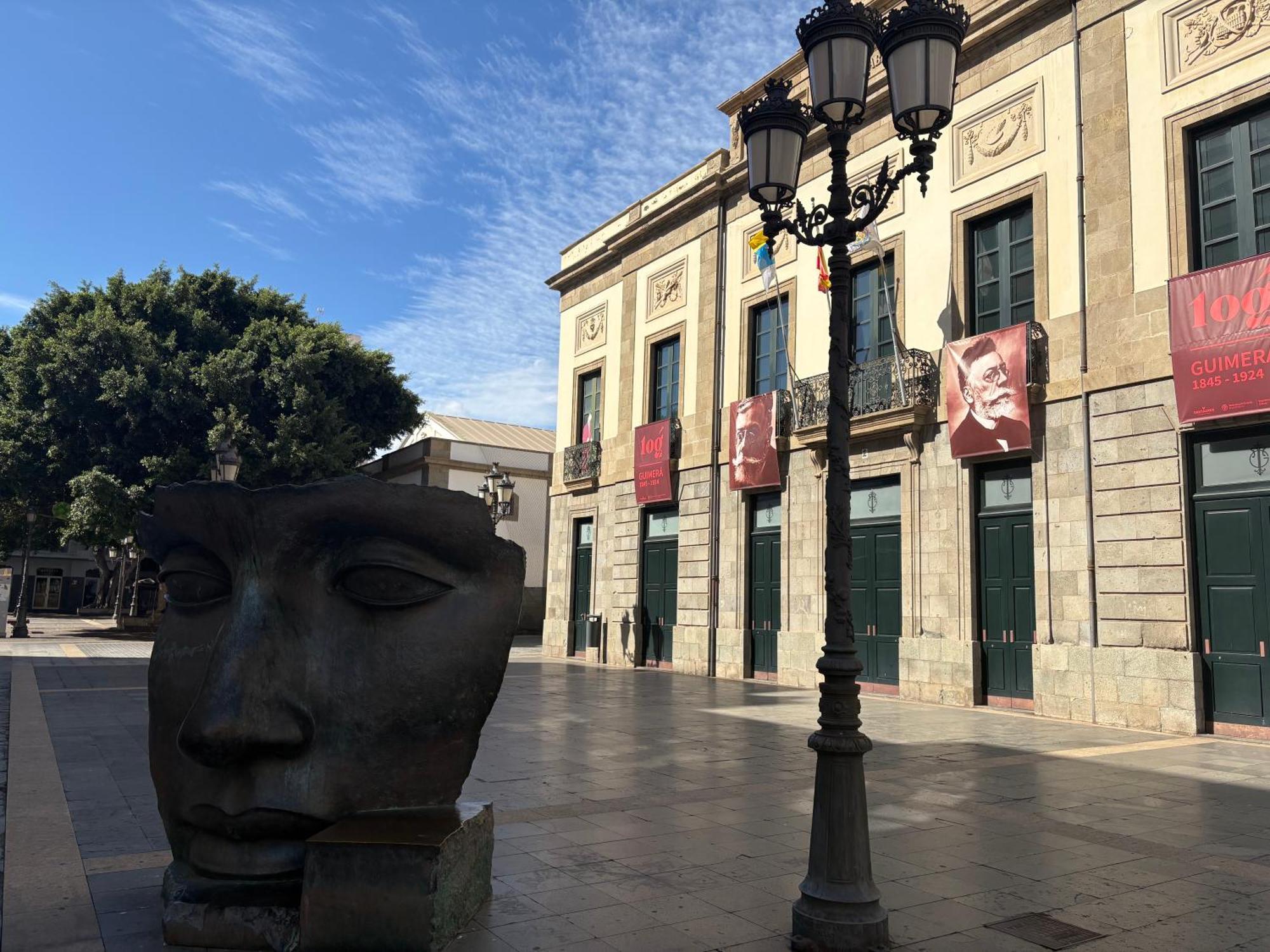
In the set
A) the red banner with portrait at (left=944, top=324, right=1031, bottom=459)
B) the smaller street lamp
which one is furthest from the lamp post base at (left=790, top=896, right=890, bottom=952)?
the smaller street lamp

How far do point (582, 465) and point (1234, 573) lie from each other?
1756 cm

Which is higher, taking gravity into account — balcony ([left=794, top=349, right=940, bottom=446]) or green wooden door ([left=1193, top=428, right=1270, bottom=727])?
balcony ([left=794, top=349, right=940, bottom=446])

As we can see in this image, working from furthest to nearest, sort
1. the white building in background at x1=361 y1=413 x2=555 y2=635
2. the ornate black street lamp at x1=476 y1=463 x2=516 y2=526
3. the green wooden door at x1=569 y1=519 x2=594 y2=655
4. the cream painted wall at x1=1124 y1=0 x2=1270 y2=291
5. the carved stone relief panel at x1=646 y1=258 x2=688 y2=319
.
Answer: the white building in background at x1=361 y1=413 x2=555 y2=635 → the green wooden door at x1=569 y1=519 x2=594 y2=655 → the carved stone relief panel at x1=646 y1=258 x2=688 y2=319 → the ornate black street lamp at x1=476 y1=463 x2=516 y2=526 → the cream painted wall at x1=1124 y1=0 x2=1270 y2=291

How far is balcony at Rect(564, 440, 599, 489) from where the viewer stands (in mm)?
25812

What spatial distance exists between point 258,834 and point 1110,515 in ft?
40.0

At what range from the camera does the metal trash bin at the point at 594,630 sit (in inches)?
966

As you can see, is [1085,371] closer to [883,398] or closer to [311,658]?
[883,398]

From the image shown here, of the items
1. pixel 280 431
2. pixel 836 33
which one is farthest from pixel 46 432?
pixel 836 33

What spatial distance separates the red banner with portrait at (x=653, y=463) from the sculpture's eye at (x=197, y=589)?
18.0 metres

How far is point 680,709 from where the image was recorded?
13.7 m

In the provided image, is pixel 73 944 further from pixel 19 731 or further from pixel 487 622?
pixel 19 731

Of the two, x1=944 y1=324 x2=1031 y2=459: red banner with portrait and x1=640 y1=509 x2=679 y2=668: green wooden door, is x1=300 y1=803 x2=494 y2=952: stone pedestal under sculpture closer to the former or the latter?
x1=944 y1=324 x2=1031 y2=459: red banner with portrait

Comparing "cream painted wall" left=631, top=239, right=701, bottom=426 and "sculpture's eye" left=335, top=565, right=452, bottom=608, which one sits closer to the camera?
"sculpture's eye" left=335, top=565, right=452, bottom=608

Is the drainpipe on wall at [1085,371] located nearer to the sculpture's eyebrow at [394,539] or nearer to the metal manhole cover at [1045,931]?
the metal manhole cover at [1045,931]
